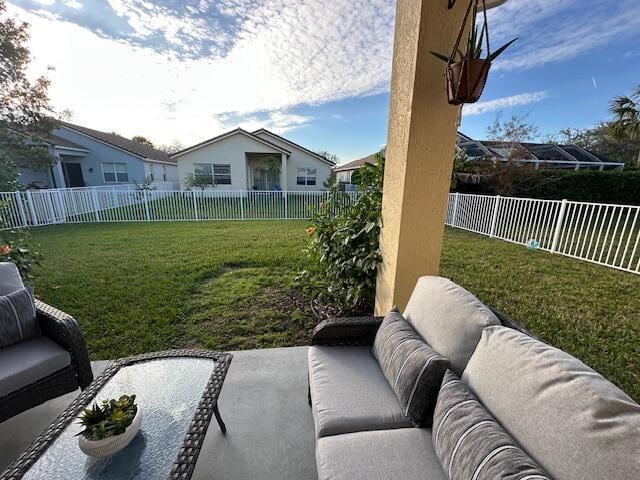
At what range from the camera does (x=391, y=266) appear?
2174 millimetres

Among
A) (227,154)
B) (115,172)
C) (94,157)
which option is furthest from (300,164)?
(94,157)

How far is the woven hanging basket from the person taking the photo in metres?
1.46

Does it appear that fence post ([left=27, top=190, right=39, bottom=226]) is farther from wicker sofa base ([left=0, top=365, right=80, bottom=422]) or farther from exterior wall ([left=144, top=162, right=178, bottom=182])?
wicker sofa base ([left=0, top=365, right=80, bottom=422])

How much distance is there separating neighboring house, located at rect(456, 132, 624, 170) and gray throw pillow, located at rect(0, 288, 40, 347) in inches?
492

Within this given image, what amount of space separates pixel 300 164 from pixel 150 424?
1505 centimetres

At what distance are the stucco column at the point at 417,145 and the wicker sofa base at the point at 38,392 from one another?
2.25 meters

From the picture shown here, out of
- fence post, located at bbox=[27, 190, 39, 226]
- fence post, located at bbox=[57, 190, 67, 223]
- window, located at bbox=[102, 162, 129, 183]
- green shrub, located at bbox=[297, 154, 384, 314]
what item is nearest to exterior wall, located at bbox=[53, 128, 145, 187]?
window, located at bbox=[102, 162, 129, 183]

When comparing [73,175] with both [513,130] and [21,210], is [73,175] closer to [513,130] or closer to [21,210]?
[21,210]

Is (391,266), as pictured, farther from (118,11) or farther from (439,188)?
(118,11)

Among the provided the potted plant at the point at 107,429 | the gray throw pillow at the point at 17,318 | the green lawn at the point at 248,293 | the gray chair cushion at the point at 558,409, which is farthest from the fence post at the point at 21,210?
the gray chair cushion at the point at 558,409

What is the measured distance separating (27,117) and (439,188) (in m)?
13.4

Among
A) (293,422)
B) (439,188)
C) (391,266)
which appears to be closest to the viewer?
(293,422)

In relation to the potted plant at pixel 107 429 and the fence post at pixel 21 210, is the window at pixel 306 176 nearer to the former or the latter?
the fence post at pixel 21 210

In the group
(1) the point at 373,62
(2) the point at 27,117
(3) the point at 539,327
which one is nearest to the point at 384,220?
(3) the point at 539,327
